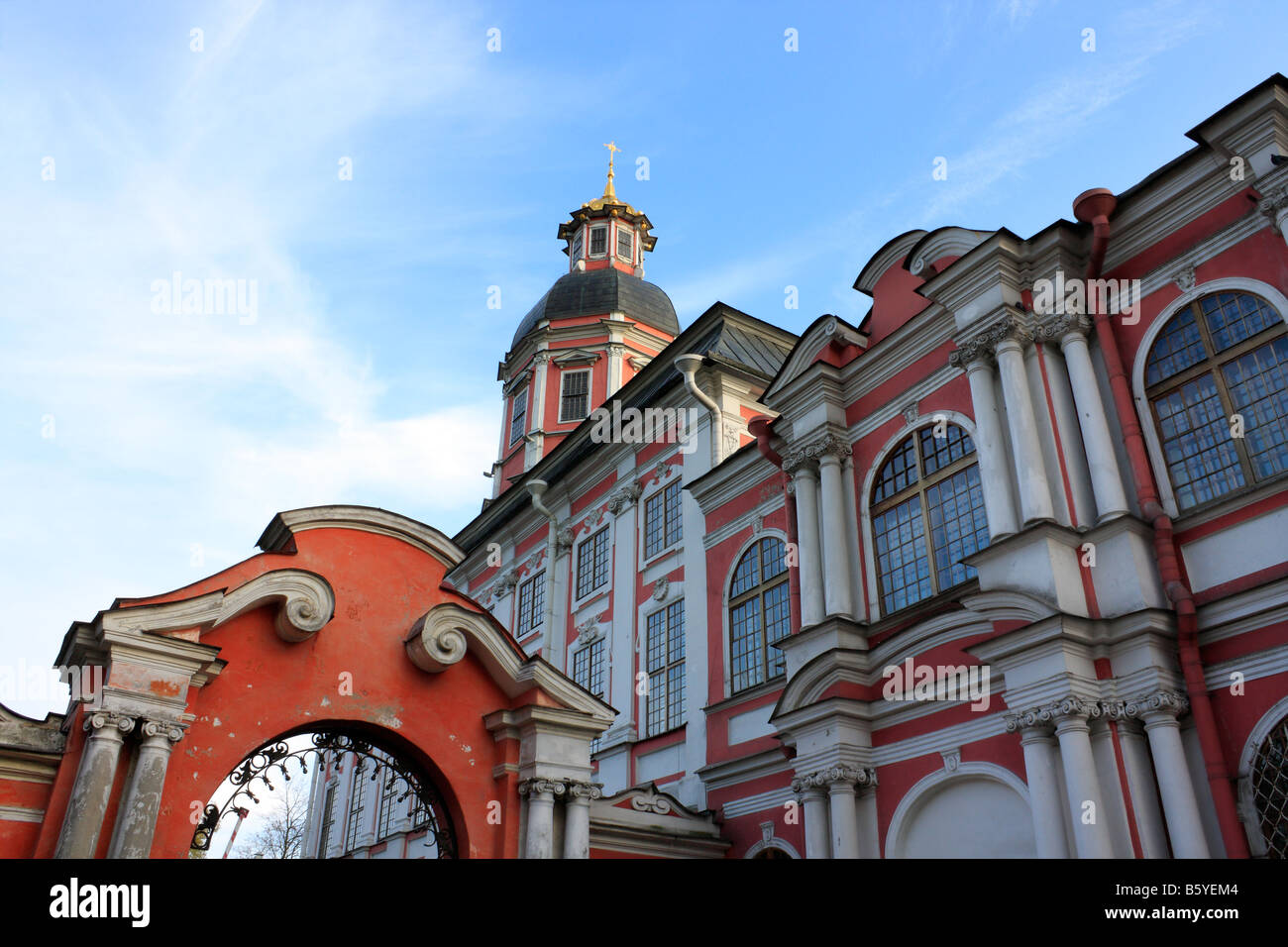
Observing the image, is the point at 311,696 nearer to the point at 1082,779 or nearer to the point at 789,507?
the point at 1082,779

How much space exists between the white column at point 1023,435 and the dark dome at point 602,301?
19143 millimetres

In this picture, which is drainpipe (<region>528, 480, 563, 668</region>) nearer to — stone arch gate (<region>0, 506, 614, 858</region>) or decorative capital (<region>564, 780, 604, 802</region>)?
decorative capital (<region>564, 780, 604, 802</region>)

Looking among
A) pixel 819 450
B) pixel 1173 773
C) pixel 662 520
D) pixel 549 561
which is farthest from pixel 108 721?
pixel 549 561

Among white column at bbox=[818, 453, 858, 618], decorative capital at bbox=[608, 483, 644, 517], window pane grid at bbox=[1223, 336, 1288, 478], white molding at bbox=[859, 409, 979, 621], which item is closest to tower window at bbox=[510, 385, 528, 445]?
decorative capital at bbox=[608, 483, 644, 517]

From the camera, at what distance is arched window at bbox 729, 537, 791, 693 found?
1678 cm

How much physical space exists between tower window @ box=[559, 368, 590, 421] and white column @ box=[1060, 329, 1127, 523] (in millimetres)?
17911

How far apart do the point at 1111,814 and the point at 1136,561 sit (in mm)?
2611

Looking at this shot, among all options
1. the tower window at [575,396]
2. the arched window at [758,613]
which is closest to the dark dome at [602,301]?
the tower window at [575,396]

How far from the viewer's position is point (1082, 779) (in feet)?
33.6

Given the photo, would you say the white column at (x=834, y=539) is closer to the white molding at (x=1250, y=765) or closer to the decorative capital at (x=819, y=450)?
the decorative capital at (x=819, y=450)

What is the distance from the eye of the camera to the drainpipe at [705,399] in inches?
803

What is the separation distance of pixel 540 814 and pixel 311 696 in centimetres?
265
